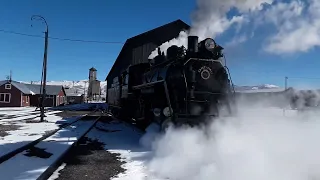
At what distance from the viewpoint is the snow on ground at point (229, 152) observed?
5926 mm

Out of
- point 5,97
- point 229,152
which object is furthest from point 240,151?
point 5,97

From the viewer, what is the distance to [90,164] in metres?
7.21

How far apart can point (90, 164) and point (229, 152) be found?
3136mm

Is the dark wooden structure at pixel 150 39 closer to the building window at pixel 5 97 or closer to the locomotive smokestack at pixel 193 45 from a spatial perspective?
the locomotive smokestack at pixel 193 45

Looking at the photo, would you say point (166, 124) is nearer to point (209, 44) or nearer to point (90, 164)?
point (90, 164)

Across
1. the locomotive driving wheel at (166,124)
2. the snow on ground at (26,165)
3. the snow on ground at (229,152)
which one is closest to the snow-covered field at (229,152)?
the snow on ground at (229,152)

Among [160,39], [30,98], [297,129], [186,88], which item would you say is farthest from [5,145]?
[30,98]

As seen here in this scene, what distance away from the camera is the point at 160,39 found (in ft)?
101

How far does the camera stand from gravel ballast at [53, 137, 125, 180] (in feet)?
20.4

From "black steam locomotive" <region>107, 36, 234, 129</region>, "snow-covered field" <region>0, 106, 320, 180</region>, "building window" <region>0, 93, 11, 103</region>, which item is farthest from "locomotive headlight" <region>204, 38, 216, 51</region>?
"building window" <region>0, 93, 11, 103</region>

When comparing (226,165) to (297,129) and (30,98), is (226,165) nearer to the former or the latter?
Answer: (297,129)

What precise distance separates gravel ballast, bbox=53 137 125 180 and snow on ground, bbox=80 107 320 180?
284 millimetres

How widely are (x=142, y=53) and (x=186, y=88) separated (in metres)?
23.2

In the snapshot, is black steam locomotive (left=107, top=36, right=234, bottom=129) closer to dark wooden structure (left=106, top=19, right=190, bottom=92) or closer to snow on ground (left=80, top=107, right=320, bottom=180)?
snow on ground (left=80, top=107, right=320, bottom=180)
